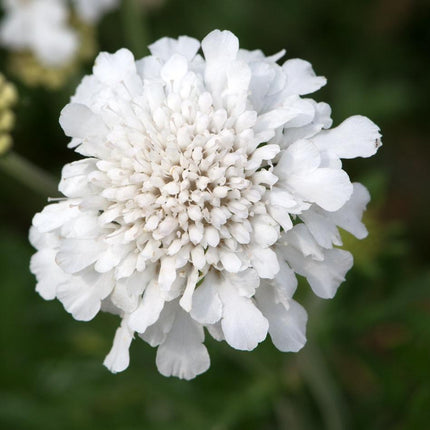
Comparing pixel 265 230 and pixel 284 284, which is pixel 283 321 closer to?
pixel 284 284

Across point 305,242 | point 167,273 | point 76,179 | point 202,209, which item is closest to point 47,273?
point 76,179

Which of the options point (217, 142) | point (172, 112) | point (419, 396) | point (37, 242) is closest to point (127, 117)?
point (172, 112)

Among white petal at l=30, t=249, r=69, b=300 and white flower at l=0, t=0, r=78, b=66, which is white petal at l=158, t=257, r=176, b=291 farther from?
white flower at l=0, t=0, r=78, b=66

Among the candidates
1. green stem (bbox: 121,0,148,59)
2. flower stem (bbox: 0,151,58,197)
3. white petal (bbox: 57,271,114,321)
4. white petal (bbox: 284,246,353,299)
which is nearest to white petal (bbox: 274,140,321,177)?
white petal (bbox: 284,246,353,299)

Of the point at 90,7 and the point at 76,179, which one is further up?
the point at 76,179

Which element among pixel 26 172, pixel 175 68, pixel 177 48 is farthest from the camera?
pixel 26 172

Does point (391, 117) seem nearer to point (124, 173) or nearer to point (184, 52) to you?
point (184, 52)
